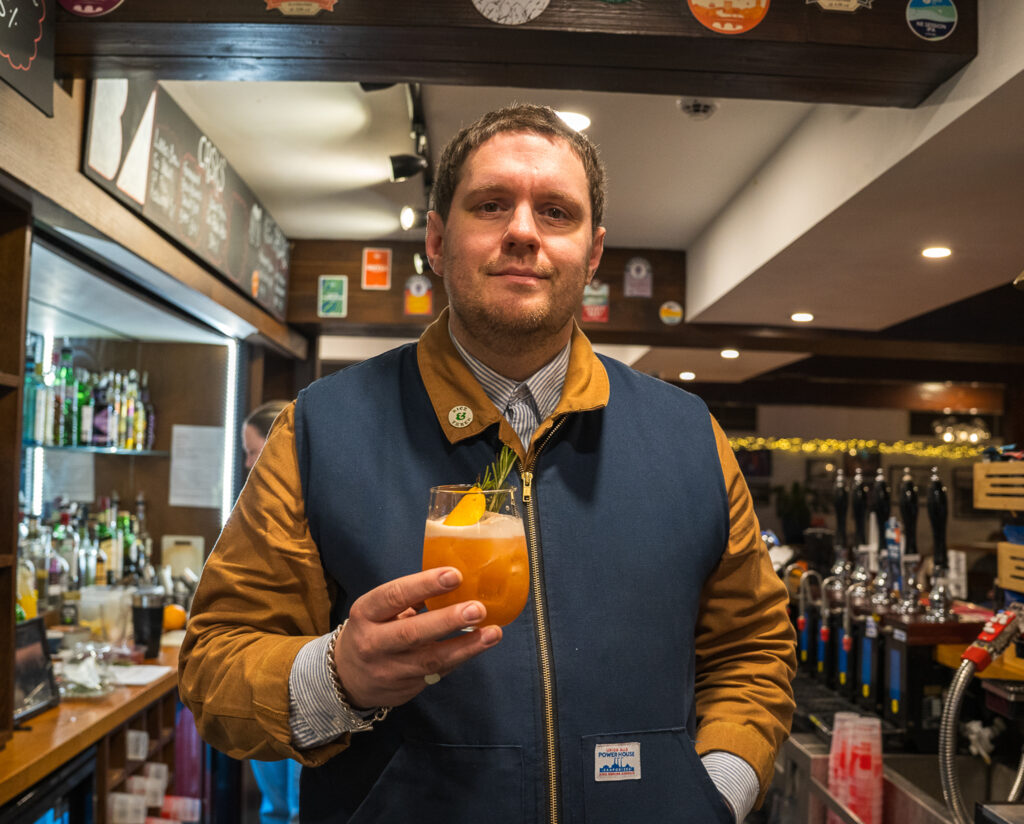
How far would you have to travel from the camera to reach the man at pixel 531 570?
47.2 inches

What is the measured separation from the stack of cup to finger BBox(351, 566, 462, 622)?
7.87ft

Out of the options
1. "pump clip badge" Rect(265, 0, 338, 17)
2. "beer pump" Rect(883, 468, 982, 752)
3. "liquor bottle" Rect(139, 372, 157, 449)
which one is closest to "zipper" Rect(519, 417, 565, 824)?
"pump clip badge" Rect(265, 0, 338, 17)

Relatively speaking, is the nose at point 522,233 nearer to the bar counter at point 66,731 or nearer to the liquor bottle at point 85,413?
the bar counter at point 66,731

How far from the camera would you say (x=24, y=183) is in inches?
91.2

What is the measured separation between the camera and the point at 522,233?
1326 mm

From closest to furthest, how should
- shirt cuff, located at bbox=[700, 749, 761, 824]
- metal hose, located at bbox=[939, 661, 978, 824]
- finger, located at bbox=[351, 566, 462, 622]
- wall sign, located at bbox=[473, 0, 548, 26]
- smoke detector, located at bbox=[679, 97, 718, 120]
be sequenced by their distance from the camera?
finger, located at bbox=[351, 566, 462, 622] < shirt cuff, located at bbox=[700, 749, 761, 824] < wall sign, located at bbox=[473, 0, 548, 26] < metal hose, located at bbox=[939, 661, 978, 824] < smoke detector, located at bbox=[679, 97, 718, 120]

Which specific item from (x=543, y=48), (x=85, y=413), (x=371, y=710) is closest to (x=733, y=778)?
(x=371, y=710)

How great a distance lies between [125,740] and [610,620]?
2.32m

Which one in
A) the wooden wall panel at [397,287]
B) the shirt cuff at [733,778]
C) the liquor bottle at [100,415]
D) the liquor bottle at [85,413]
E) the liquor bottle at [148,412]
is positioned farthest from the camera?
the wooden wall panel at [397,287]

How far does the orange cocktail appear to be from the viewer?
1025mm

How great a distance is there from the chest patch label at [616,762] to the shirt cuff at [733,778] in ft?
0.40

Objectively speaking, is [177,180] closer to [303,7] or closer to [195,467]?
[303,7]

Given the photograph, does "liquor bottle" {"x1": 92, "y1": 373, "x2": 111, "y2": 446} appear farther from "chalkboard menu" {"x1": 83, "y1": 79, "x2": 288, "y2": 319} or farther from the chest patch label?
the chest patch label

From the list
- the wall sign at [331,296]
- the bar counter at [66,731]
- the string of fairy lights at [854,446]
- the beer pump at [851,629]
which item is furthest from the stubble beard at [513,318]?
the string of fairy lights at [854,446]
